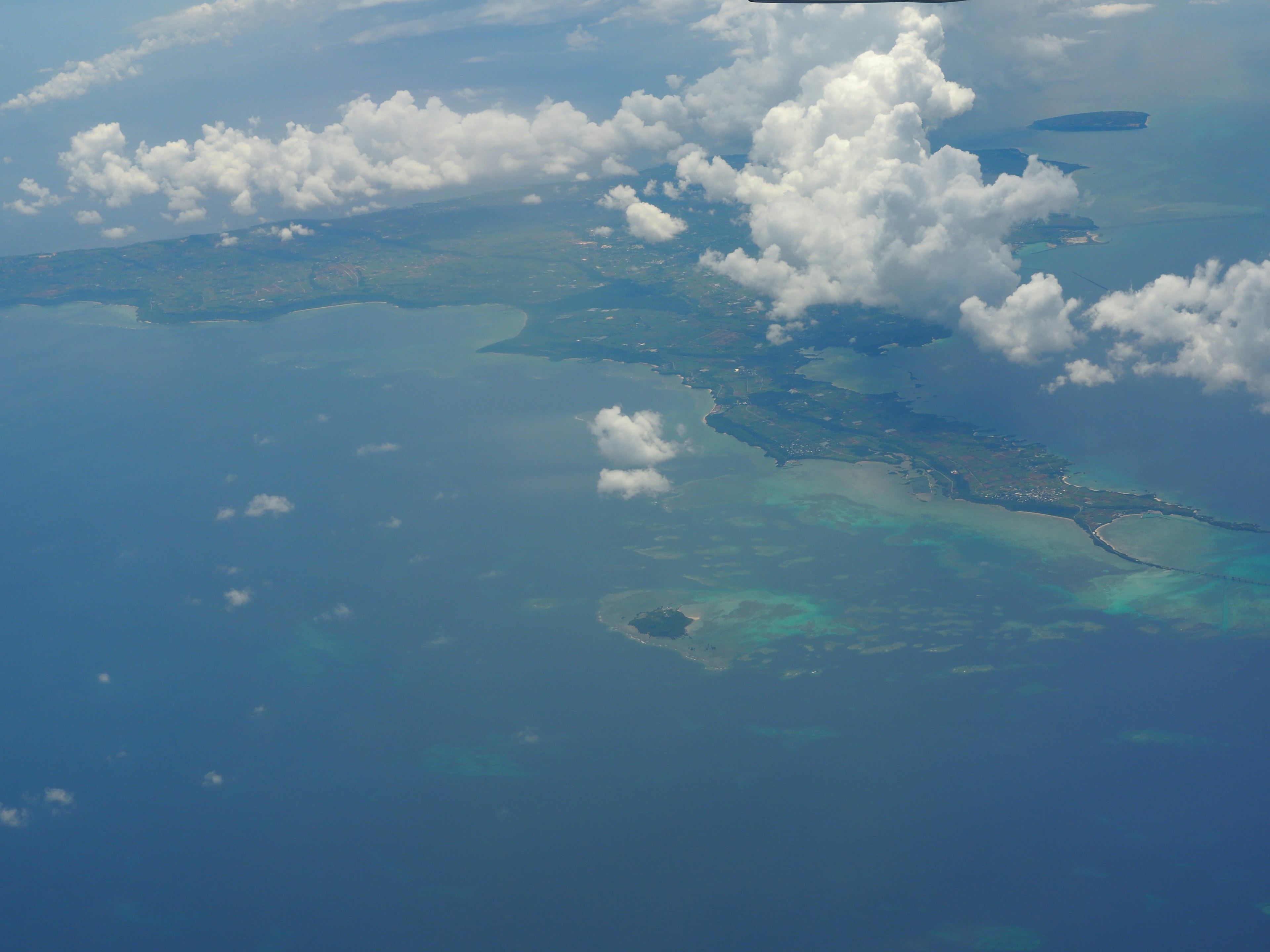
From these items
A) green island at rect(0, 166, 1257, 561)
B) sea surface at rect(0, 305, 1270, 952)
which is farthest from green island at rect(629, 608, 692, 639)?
green island at rect(0, 166, 1257, 561)

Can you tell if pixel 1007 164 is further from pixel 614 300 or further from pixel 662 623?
pixel 662 623

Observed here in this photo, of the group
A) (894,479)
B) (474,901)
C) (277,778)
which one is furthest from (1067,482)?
(277,778)

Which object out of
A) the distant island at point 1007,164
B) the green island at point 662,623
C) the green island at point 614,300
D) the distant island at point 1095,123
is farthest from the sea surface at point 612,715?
the distant island at point 1095,123

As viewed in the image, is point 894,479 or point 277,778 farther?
point 894,479

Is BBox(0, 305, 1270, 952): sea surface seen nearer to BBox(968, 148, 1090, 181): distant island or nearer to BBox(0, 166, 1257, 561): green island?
BBox(0, 166, 1257, 561): green island

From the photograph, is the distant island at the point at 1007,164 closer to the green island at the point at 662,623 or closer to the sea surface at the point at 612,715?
the sea surface at the point at 612,715

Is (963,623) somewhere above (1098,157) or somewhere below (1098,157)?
below

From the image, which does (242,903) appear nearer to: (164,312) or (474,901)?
(474,901)
